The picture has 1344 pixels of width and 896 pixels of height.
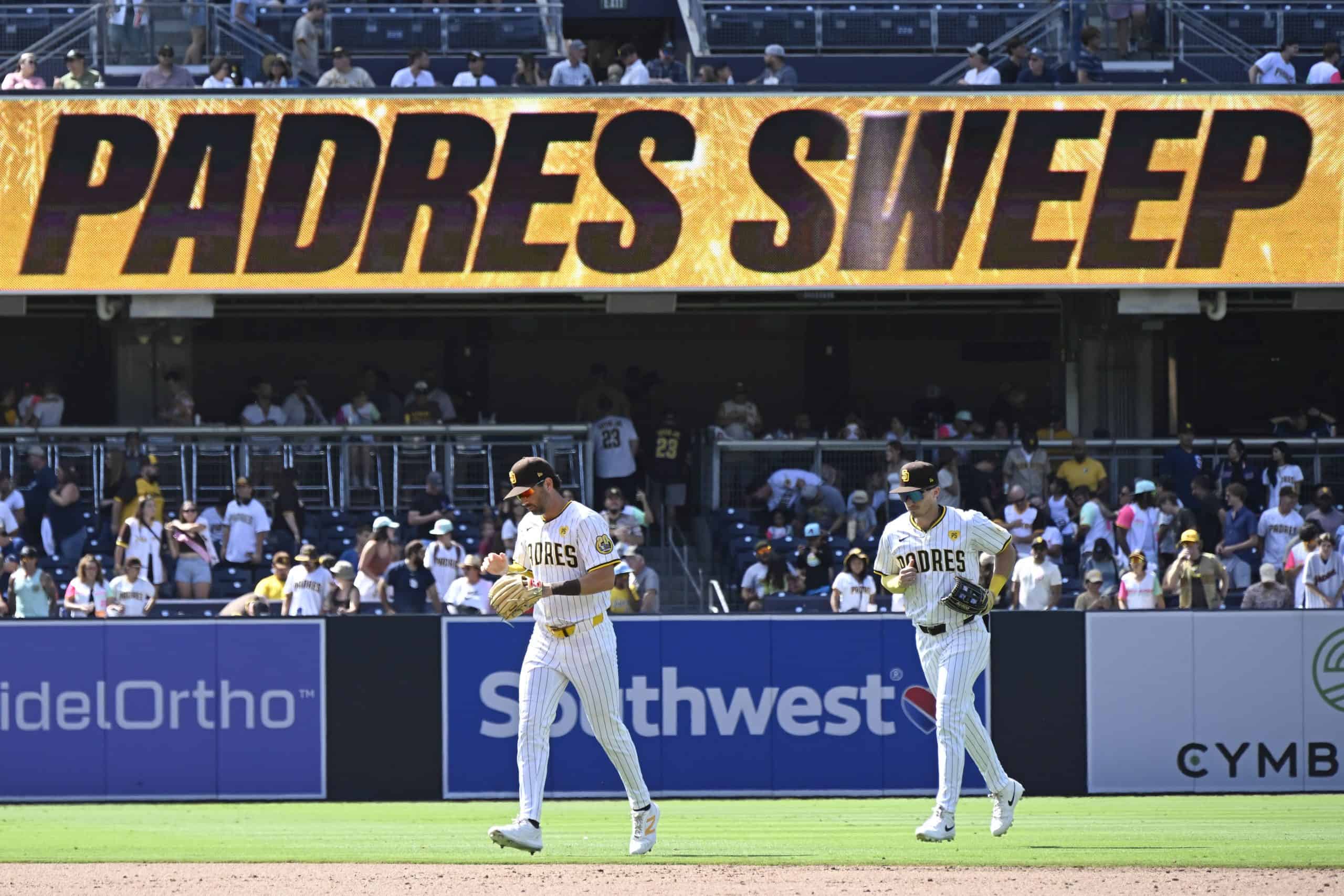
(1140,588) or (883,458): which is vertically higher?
(883,458)

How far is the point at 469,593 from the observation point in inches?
654

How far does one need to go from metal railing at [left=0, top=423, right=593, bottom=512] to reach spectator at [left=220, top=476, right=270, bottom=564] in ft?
3.66

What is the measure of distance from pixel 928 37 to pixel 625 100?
15.6ft

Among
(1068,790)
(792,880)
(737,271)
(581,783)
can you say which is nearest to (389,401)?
(737,271)

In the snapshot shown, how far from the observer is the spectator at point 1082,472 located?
2033 centimetres

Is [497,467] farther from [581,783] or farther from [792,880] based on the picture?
[792,880]

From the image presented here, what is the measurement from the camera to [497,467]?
20.6m

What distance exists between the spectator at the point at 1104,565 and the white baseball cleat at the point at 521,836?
10.0 metres

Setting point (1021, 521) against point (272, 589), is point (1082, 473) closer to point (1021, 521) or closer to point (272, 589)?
point (1021, 521)

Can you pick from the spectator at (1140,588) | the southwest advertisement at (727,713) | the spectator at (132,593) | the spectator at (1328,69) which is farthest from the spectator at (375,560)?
the spectator at (1328,69)

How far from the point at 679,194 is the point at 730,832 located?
11622mm

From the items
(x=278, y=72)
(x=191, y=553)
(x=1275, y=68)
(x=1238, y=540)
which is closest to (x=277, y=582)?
(x=191, y=553)

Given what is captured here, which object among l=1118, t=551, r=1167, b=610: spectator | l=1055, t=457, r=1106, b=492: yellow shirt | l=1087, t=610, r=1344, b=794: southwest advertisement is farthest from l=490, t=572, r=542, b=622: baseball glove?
l=1055, t=457, r=1106, b=492: yellow shirt

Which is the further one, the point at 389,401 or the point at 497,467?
the point at 389,401
